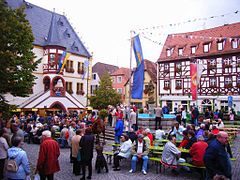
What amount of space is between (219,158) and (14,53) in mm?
8560

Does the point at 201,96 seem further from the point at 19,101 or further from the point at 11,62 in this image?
the point at 11,62

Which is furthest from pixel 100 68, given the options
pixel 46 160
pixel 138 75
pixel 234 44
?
pixel 46 160

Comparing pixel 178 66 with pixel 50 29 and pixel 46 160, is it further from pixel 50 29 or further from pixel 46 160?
pixel 46 160

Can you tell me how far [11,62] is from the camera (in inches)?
402

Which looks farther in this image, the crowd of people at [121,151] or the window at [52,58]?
the window at [52,58]

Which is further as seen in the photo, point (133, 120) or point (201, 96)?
point (201, 96)

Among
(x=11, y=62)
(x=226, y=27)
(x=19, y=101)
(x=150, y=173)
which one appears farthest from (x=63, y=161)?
(x=226, y=27)

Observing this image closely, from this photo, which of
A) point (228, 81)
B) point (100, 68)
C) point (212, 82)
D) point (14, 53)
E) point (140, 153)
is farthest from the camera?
point (100, 68)

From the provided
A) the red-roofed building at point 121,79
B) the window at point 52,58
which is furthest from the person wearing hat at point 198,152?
the red-roofed building at point 121,79

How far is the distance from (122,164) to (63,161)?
2691 millimetres

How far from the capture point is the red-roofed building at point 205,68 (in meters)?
36.7

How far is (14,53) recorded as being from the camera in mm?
10766

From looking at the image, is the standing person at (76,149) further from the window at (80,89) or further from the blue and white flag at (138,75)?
the window at (80,89)

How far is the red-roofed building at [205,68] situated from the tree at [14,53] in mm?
26692
